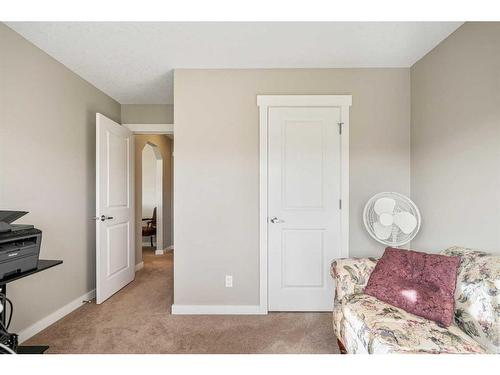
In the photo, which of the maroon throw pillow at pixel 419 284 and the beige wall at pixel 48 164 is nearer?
the maroon throw pillow at pixel 419 284

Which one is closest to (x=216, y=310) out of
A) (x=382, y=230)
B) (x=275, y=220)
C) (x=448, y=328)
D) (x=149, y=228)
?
(x=275, y=220)

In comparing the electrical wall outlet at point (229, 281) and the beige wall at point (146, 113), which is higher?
the beige wall at point (146, 113)

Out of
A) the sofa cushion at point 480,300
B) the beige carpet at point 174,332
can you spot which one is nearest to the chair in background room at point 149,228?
the beige carpet at point 174,332

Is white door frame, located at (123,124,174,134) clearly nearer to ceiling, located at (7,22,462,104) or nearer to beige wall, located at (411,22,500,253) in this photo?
ceiling, located at (7,22,462,104)

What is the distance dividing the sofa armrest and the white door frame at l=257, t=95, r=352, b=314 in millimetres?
622

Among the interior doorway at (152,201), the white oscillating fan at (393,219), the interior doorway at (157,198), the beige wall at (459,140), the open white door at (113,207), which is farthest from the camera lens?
the interior doorway at (152,201)

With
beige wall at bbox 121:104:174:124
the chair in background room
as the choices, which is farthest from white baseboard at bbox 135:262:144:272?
beige wall at bbox 121:104:174:124

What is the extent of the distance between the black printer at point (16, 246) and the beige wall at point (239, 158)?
1.15m

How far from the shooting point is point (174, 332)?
229 centimetres

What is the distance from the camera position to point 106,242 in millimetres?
2982

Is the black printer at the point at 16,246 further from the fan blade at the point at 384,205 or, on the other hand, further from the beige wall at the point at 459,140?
the beige wall at the point at 459,140

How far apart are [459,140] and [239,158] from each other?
1.71 m

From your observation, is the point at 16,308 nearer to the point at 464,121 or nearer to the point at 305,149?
the point at 305,149

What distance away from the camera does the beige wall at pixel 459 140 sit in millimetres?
1725
